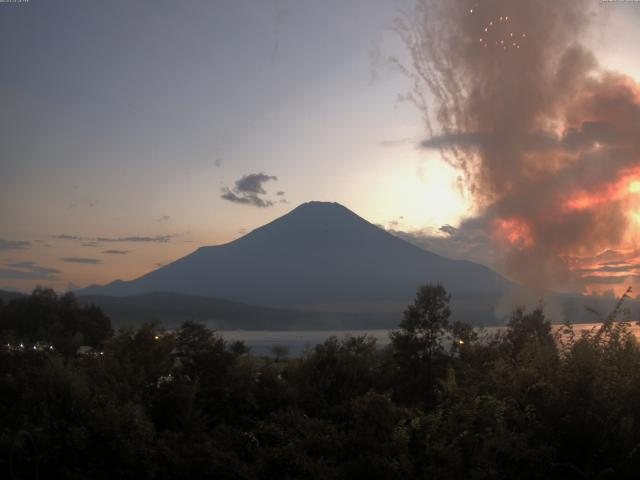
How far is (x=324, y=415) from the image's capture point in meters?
17.7

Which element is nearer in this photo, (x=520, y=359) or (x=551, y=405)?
(x=551, y=405)

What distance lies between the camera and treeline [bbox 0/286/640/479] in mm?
9945

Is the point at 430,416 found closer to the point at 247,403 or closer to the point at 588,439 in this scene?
the point at 588,439

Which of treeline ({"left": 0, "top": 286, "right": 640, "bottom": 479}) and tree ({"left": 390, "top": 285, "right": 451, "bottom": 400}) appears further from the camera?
tree ({"left": 390, "top": 285, "right": 451, "bottom": 400})

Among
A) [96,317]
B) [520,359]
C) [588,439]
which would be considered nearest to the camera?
[588,439]

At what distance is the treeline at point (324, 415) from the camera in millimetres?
9945

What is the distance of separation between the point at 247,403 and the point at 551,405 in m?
11.2

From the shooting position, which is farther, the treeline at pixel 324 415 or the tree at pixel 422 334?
the tree at pixel 422 334

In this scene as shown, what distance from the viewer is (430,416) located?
36.2 feet

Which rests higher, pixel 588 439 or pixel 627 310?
pixel 627 310

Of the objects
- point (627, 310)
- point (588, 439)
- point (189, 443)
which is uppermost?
point (627, 310)

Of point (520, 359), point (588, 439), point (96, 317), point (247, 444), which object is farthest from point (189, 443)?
point (96, 317)

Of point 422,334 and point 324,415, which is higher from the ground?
point 422,334

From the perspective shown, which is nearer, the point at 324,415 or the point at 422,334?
the point at 324,415
